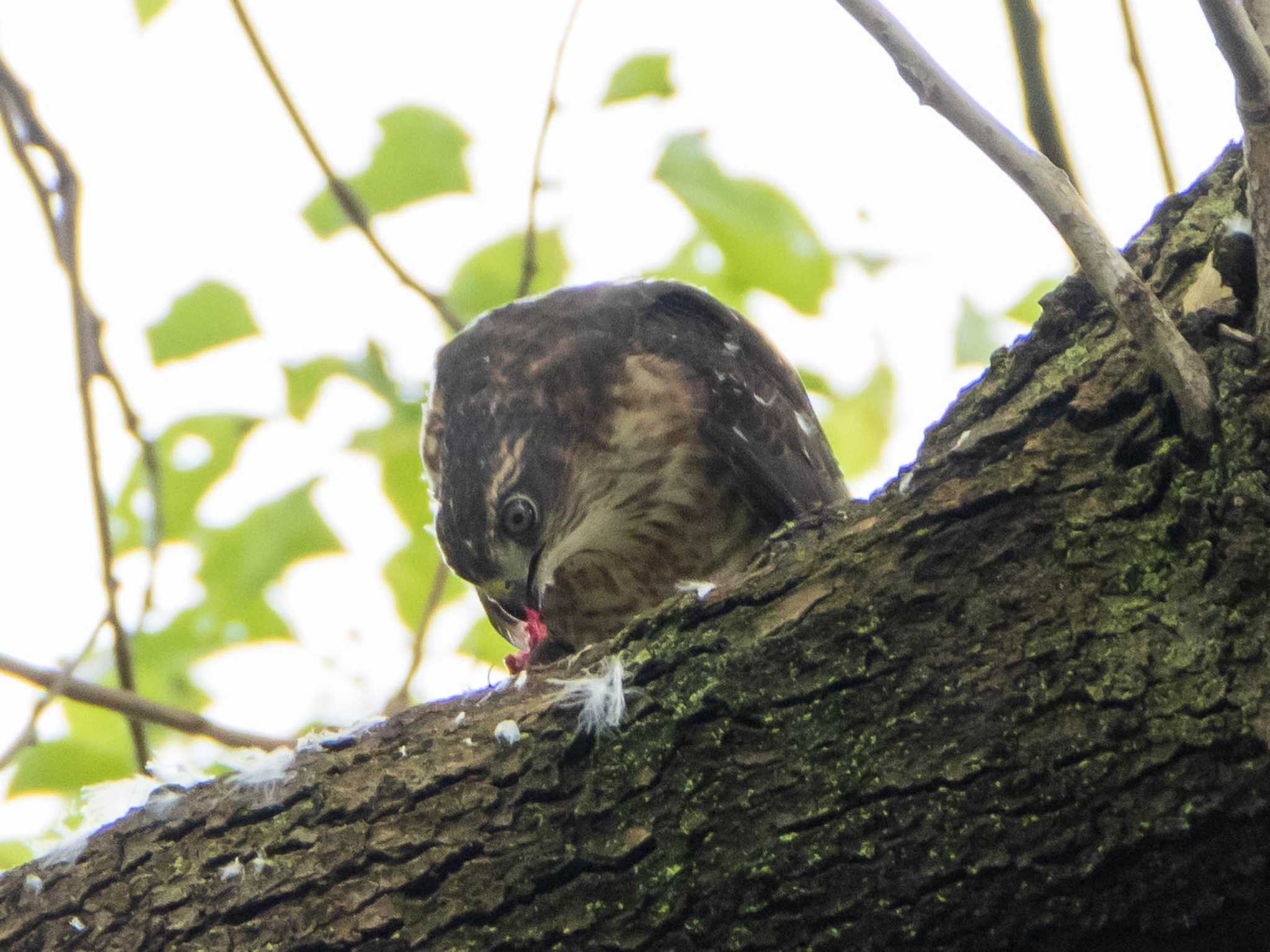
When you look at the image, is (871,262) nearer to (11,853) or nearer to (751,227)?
(751,227)

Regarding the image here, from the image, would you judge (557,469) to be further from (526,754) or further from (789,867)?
(789,867)

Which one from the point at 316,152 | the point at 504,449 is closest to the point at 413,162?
the point at 316,152

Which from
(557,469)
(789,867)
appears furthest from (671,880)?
(557,469)

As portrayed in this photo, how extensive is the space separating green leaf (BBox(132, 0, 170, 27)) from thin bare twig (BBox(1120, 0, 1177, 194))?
2569 millimetres

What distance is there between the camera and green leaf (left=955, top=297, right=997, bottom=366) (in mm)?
4160

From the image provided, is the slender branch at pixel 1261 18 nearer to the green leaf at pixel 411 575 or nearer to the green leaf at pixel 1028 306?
the green leaf at pixel 1028 306

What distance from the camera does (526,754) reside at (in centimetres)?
222

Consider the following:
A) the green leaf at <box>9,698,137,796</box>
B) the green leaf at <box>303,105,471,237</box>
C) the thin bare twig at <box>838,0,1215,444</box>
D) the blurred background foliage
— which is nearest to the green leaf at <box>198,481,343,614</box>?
the blurred background foliage

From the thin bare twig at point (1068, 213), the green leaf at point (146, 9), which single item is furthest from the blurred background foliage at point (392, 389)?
the thin bare twig at point (1068, 213)

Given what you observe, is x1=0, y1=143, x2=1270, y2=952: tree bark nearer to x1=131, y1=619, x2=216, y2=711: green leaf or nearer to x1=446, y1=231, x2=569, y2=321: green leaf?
x1=131, y1=619, x2=216, y2=711: green leaf

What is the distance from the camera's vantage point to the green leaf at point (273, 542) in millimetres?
4258

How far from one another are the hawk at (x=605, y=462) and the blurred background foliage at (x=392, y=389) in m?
0.25

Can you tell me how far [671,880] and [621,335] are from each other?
2457 millimetres

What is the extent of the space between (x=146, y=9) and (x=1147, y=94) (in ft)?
8.89
